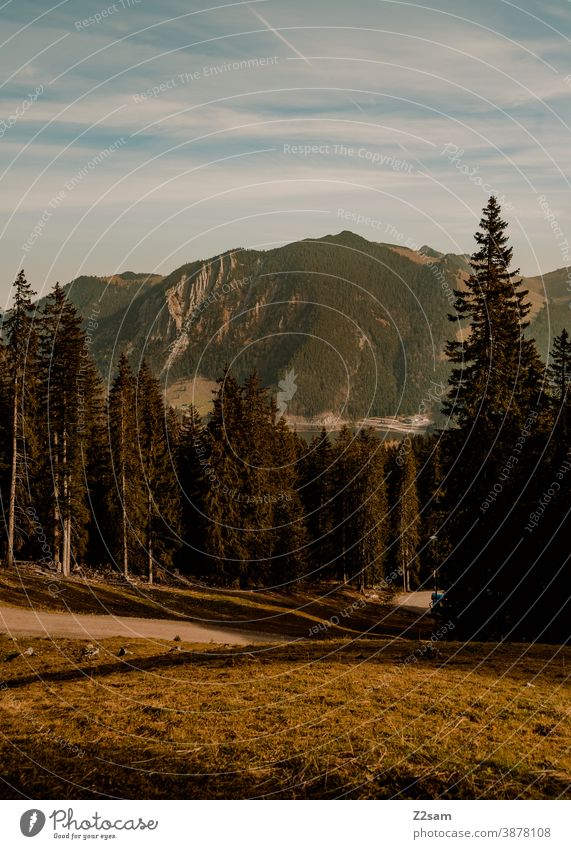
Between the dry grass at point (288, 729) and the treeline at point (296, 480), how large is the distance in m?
12.8

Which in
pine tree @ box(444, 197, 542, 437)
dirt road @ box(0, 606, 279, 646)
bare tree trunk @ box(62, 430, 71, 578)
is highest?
pine tree @ box(444, 197, 542, 437)

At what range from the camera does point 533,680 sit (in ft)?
52.5

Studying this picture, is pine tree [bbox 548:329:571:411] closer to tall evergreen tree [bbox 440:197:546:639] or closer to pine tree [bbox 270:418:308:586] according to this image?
tall evergreen tree [bbox 440:197:546:639]

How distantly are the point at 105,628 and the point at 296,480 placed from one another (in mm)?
46468

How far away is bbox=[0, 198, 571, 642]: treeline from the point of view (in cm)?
3042

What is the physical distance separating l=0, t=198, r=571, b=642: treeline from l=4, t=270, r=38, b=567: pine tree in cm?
14

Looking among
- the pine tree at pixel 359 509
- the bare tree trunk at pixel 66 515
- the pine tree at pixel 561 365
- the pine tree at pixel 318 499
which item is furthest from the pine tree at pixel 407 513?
the pine tree at pixel 561 365

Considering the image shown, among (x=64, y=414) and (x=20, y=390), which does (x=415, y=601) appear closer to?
(x=64, y=414)

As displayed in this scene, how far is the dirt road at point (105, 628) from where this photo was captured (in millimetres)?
30141

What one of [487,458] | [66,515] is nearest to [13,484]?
[66,515]

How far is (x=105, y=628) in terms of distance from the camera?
33625 millimetres

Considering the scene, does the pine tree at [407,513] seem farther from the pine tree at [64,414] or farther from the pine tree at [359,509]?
the pine tree at [64,414]

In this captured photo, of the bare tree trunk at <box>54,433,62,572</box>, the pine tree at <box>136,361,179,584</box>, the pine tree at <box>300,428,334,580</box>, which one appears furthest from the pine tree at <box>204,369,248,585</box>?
the bare tree trunk at <box>54,433,62,572</box>

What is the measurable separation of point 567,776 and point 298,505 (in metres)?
65.8
